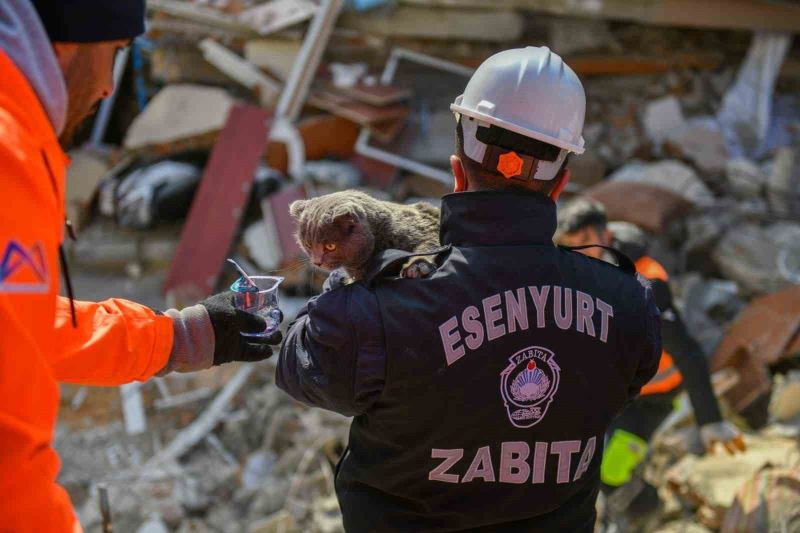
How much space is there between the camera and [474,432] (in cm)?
186

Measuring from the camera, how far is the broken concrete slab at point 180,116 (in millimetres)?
8227

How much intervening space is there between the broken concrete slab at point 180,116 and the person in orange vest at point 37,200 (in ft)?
22.5

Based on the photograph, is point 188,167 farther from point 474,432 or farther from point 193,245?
point 474,432

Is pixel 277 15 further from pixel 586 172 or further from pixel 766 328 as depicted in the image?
pixel 766 328

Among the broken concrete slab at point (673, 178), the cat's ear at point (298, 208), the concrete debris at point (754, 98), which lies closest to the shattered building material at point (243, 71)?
the broken concrete slab at point (673, 178)

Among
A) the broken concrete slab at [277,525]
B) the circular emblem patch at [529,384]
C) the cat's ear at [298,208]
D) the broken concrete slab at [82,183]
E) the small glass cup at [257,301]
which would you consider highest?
the cat's ear at [298,208]

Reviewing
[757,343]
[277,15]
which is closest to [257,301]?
[757,343]

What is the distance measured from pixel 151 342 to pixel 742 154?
796 centimetres

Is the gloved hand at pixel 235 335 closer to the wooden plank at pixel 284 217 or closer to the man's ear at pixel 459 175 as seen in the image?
the man's ear at pixel 459 175

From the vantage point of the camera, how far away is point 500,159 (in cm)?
192

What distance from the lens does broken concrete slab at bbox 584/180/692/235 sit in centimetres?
693

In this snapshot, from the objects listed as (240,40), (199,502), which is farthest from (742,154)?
(199,502)

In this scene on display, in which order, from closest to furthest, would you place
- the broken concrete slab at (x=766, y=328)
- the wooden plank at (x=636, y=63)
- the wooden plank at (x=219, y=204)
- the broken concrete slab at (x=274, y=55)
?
the broken concrete slab at (x=766, y=328) → the wooden plank at (x=219, y=204) → the broken concrete slab at (x=274, y=55) → the wooden plank at (x=636, y=63)

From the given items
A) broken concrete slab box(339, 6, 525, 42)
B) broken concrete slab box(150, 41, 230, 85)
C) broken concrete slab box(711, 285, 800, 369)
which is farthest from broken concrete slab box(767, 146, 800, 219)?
broken concrete slab box(150, 41, 230, 85)
